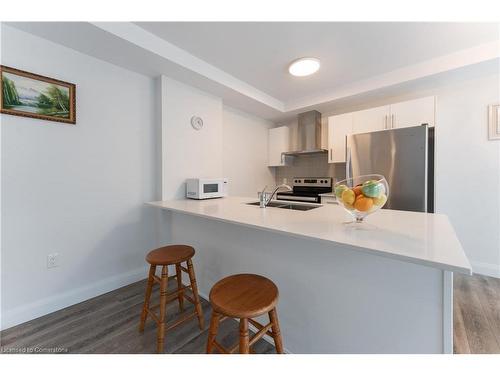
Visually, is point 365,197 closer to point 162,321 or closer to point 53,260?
point 162,321

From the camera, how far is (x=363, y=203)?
3.44 feet

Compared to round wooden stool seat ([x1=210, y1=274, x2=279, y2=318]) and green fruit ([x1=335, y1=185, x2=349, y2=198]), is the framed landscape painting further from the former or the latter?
green fruit ([x1=335, y1=185, x2=349, y2=198])

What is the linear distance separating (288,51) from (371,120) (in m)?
1.46

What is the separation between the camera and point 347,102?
9.89 ft

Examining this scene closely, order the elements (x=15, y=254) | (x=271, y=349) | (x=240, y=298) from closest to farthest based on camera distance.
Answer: (x=240, y=298), (x=271, y=349), (x=15, y=254)

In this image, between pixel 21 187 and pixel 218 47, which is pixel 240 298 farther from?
pixel 218 47

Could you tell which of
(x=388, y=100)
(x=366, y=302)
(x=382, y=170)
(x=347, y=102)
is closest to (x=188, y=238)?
(x=366, y=302)

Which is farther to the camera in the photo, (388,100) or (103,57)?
(388,100)

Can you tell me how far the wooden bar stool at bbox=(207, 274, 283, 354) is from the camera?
0.94 meters

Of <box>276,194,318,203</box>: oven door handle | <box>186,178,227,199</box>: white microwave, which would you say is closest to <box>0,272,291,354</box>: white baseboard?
<box>186,178,227,199</box>: white microwave

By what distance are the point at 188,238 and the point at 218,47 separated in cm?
184

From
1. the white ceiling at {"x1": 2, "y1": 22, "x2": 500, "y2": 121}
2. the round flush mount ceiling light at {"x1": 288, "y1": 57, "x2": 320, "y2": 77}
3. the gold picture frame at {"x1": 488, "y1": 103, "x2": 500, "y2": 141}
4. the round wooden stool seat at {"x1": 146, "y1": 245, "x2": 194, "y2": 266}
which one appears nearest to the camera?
the round wooden stool seat at {"x1": 146, "y1": 245, "x2": 194, "y2": 266}

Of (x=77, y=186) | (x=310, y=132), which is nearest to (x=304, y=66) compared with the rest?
(x=310, y=132)

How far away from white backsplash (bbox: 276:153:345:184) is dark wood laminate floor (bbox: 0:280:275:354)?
2.76m
